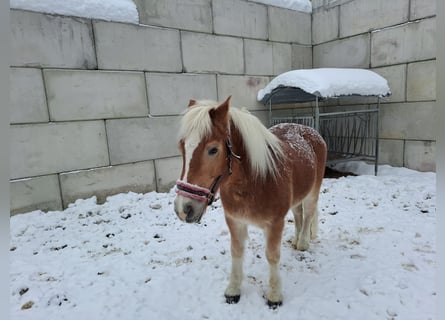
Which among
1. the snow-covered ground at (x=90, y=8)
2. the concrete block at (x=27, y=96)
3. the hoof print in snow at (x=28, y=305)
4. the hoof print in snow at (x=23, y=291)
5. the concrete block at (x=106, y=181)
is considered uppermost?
the snow-covered ground at (x=90, y=8)

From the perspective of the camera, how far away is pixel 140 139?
13.0ft

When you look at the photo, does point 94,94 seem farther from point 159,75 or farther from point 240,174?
point 240,174

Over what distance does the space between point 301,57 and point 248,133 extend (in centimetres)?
469

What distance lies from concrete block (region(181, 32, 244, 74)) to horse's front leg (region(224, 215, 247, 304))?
121 inches

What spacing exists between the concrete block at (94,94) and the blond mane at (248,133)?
8.28ft

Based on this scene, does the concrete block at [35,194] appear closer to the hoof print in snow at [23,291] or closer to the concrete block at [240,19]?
the hoof print in snow at [23,291]

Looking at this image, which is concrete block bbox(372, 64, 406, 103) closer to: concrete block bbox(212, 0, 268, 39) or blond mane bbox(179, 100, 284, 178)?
concrete block bbox(212, 0, 268, 39)

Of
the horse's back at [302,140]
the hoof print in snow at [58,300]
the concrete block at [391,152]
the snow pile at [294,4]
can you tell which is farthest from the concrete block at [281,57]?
the hoof print in snow at [58,300]

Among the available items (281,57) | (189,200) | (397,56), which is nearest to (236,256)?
(189,200)

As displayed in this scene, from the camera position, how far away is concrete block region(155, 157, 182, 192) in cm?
417

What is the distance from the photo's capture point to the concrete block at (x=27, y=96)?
10.1 ft

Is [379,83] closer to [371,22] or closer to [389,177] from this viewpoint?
[371,22]

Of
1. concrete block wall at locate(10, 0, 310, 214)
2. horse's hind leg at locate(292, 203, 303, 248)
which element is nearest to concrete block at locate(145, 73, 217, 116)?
A: concrete block wall at locate(10, 0, 310, 214)

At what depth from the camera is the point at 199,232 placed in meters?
3.00
